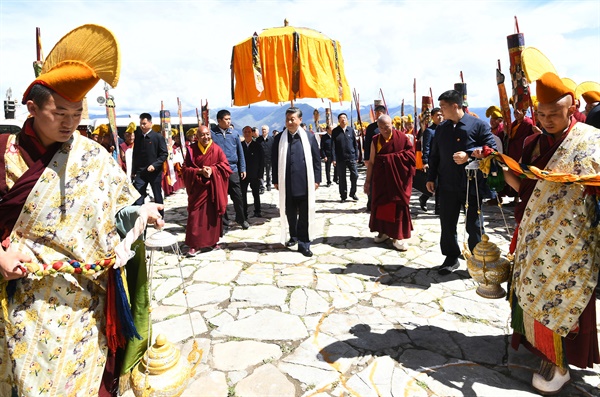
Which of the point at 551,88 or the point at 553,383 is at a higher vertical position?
the point at 551,88

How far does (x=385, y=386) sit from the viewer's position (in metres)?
2.86

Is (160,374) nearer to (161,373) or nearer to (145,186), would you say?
(161,373)

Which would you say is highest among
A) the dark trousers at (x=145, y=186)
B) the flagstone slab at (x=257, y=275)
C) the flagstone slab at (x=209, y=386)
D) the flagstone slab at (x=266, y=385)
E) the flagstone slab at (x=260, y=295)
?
A: the dark trousers at (x=145, y=186)

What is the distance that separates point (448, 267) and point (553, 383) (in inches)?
91.2

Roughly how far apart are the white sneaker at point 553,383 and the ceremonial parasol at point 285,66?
215 inches

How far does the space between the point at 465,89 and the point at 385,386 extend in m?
9.03

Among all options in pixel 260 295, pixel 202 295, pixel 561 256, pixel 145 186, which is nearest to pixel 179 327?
pixel 202 295

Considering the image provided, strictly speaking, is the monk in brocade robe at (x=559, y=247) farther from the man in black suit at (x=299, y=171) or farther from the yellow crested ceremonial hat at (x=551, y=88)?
the man in black suit at (x=299, y=171)

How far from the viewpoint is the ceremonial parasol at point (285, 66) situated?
684 centimetres

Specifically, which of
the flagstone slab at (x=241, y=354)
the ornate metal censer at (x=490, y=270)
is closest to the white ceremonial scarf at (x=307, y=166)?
the flagstone slab at (x=241, y=354)

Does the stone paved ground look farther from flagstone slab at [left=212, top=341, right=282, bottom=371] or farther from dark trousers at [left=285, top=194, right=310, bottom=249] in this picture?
dark trousers at [left=285, top=194, right=310, bottom=249]

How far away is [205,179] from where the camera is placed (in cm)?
611

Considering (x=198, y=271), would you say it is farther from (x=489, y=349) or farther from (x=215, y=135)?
(x=489, y=349)

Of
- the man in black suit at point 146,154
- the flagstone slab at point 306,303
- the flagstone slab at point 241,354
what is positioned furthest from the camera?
the man in black suit at point 146,154
